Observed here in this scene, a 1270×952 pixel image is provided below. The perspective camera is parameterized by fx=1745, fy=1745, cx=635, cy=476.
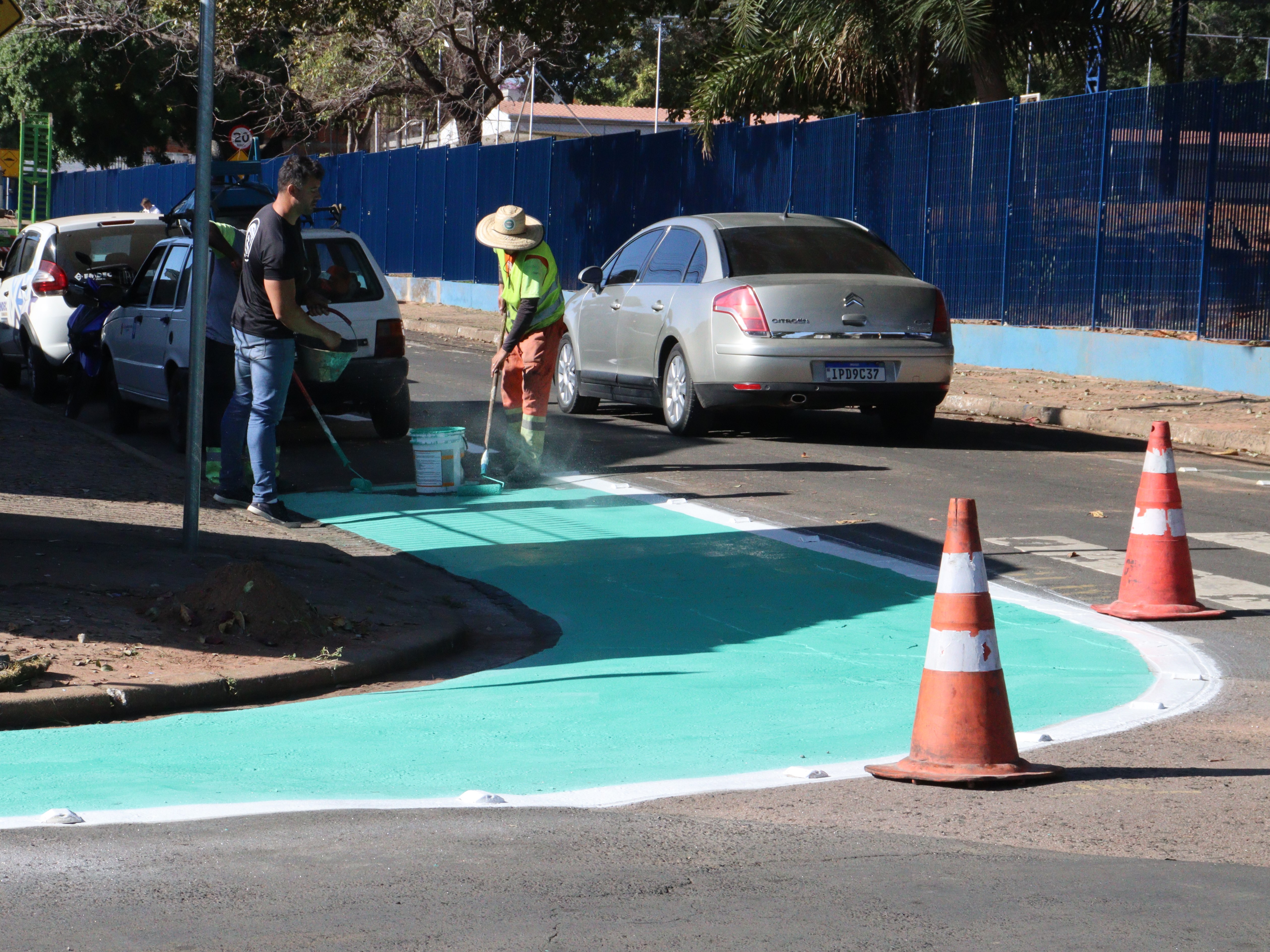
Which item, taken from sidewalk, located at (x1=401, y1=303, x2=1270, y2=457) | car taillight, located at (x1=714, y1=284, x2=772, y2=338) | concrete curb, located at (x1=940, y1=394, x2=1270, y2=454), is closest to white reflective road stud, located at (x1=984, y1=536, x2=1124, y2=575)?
car taillight, located at (x1=714, y1=284, x2=772, y2=338)

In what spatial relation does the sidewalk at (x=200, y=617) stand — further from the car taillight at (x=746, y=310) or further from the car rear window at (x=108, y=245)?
the car rear window at (x=108, y=245)

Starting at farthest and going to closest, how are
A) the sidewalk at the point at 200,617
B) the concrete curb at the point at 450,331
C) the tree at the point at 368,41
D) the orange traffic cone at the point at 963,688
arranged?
the tree at the point at 368,41
the concrete curb at the point at 450,331
the sidewalk at the point at 200,617
the orange traffic cone at the point at 963,688

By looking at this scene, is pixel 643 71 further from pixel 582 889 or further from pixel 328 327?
pixel 582 889

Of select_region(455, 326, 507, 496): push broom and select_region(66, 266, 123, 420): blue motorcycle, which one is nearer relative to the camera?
select_region(455, 326, 507, 496): push broom

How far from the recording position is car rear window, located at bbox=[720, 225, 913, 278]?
13141mm

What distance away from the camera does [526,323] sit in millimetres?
→ 10859

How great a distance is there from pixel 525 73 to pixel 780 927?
132 ft

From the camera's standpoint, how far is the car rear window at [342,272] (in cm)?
1238

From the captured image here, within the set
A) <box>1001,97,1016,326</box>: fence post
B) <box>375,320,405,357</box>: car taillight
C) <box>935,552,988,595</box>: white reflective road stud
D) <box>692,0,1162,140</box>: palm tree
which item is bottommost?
<box>935,552,988,595</box>: white reflective road stud

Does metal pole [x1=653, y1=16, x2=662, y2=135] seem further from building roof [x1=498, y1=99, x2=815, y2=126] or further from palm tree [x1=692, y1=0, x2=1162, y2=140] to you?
palm tree [x1=692, y1=0, x2=1162, y2=140]

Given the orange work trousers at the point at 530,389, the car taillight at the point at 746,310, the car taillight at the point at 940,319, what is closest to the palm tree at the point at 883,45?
the car taillight at the point at 940,319

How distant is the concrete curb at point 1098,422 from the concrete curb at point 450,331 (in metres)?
10.1

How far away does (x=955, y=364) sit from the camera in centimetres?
2027

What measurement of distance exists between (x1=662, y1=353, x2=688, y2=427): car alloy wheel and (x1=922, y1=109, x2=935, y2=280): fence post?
8205 mm
